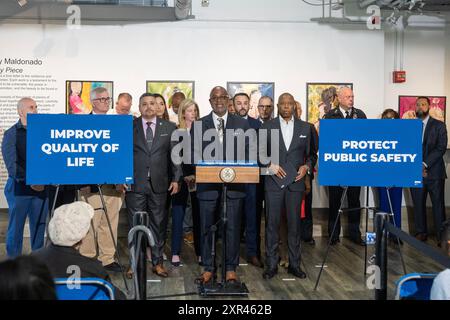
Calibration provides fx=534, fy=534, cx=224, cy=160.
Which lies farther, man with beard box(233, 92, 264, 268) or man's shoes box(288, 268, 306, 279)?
man with beard box(233, 92, 264, 268)

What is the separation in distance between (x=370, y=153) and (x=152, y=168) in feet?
6.82

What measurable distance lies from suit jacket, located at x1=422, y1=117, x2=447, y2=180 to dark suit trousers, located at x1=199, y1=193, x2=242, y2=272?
3481 millimetres

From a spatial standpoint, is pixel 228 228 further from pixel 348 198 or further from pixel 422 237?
pixel 422 237

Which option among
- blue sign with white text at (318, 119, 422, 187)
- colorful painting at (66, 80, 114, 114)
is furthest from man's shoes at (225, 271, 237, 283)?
colorful painting at (66, 80, 114, 114)

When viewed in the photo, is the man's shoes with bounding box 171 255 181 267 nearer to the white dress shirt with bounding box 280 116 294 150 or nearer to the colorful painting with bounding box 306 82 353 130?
the white dress shirt with bounding box 280 116 294 150

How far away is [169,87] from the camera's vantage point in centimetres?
793

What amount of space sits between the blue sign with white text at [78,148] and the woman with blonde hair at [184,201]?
1.02 meters

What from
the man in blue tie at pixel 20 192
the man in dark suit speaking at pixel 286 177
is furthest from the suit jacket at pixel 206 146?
the man in blue tie at pixel 20 192

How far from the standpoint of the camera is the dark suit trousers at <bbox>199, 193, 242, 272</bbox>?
16.1ft

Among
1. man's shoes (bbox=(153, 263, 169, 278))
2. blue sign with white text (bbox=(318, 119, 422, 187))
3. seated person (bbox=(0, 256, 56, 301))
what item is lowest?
man's shoes (bbox=(153, 263, 169, 278))

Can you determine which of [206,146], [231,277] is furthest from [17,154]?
[231,277]
